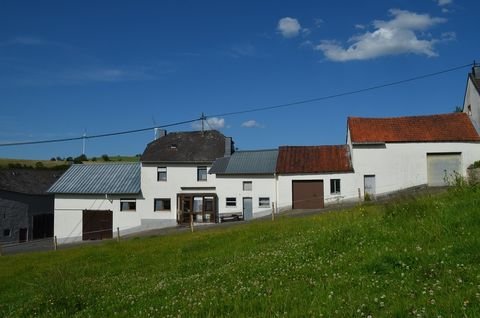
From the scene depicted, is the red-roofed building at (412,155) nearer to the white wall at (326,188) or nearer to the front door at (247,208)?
the white wall at (326,188)

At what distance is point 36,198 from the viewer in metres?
52.5

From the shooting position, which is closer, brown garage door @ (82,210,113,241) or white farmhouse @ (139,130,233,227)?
white farmhouse @ (139,130,233,227)

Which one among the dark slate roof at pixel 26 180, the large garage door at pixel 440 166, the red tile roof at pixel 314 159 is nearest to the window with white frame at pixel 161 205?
the red tile roof at pixel 314 159

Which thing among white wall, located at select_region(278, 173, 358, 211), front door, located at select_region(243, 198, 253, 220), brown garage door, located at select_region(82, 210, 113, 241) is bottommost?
brown garage door, located at select_region(82, 210, 113, 241)

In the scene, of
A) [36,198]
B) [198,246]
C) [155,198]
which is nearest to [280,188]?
[155,198]

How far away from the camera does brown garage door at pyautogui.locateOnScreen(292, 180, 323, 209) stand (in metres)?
39.3

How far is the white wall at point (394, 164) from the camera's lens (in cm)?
3803

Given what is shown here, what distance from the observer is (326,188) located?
39.4 metres

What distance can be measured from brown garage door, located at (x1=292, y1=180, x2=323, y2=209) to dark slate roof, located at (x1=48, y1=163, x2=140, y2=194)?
641 inches

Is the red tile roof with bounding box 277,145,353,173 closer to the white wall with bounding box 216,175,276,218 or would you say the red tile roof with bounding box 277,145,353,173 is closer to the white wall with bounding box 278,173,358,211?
the white wall with bounding box 278,173,358,211

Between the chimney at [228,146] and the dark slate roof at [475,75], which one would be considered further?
the chimney at [228,146]

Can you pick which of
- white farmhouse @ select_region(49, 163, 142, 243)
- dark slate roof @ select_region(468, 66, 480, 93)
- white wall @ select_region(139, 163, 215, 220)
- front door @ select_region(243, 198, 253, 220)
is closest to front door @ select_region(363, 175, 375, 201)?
front door @ select_region(243, 198, 253, 220)

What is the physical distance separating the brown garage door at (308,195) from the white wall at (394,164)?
337cm

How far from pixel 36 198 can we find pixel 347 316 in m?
53.8
